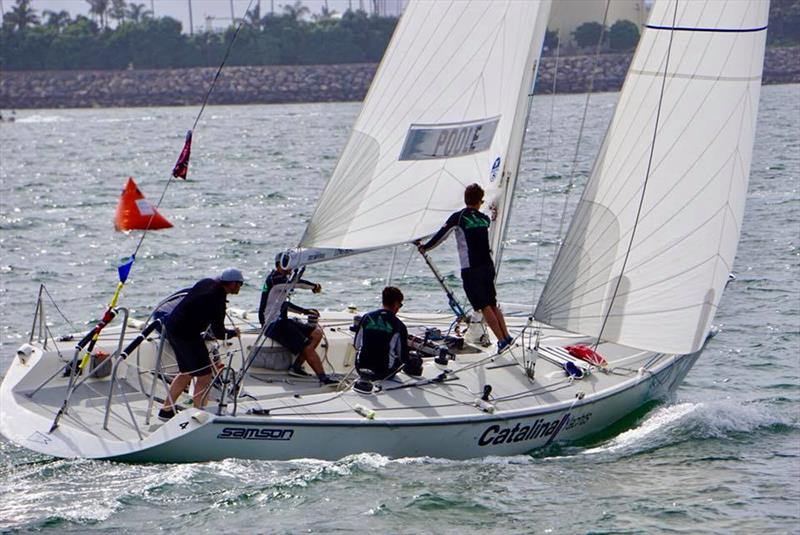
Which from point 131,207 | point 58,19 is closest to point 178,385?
point 131,207

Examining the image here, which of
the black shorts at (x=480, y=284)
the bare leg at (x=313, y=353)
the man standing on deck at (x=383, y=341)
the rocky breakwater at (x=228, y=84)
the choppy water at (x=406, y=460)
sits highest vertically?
the black shorts at (x=480, y=284)

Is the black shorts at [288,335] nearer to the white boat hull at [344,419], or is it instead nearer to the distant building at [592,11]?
the white boat hull at [344,419]

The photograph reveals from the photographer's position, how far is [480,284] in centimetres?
1090

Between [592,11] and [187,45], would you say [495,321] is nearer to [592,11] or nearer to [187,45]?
[592,11]

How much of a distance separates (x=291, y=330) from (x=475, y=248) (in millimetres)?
1530

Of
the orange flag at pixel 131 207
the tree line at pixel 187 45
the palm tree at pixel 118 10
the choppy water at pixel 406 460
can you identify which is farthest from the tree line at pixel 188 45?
the orange flag at pixel 131 207

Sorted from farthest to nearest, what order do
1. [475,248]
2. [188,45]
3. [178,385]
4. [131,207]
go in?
[188,45] → [131,207] → [475,248] → [178,385]

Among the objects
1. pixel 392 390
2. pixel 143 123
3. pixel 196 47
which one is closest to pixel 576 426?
pixel 392 390

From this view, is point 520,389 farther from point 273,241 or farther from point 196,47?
point 196,47

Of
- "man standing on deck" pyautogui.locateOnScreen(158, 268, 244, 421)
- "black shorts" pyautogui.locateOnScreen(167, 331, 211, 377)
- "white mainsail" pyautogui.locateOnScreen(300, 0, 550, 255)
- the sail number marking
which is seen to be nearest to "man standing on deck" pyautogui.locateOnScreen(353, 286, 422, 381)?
"white mainsail" pyautogui.locateOnScreen(300, 0, 550, 255)

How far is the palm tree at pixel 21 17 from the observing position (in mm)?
122000

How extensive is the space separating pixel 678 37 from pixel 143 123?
2463 inches

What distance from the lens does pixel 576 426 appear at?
10.5 meters

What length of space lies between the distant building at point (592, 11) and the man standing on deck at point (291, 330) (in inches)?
149
